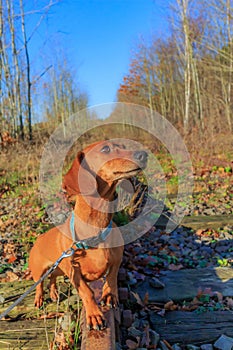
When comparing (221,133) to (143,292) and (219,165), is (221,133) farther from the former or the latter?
(143,292)

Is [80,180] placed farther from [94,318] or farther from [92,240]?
[94,318]

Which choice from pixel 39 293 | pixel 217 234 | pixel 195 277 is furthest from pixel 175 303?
pixel 217 234

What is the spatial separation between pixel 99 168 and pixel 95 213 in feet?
1.04

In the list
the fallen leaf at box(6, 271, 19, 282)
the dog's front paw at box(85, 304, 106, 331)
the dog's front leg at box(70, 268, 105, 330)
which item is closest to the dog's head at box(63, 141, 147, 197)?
the dog's front leg at box(70, 268, 105, 330)

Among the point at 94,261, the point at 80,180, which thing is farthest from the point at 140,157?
the point at 94,261

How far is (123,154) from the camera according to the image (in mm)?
2270

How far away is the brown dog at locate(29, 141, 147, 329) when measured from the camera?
2150 mm

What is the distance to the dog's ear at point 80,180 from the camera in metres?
2.14

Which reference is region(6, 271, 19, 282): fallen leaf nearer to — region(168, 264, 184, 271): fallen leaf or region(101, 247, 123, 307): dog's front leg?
region(101, 247, 123, 307): dog's front leg

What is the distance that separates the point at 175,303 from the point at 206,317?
363 mm

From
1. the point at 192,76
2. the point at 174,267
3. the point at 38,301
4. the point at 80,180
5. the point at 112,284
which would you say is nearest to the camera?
the point at 80,180

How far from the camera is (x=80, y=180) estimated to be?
2.13m

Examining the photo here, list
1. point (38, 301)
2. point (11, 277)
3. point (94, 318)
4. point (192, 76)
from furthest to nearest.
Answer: point (192, 76) → point (11, 277) → point (38, 301) → point (94, 318)

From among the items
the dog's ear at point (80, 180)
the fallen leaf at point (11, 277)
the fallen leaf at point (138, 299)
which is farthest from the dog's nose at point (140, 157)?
the fallen leaf at point (11, 277)
